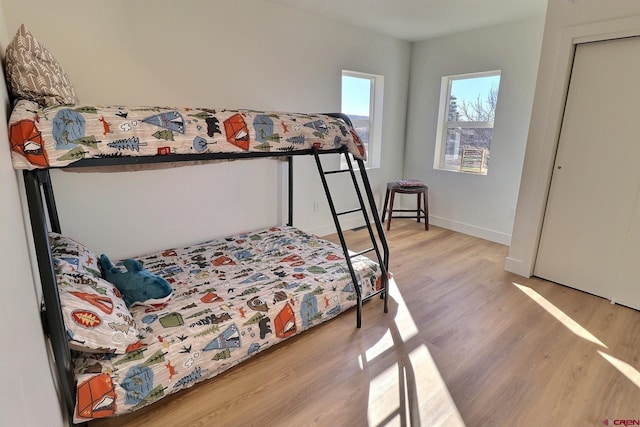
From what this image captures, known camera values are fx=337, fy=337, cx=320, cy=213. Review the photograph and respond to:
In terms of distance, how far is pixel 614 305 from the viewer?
8.63 ft

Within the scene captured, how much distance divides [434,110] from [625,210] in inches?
94.0

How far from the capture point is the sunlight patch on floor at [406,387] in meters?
1.63

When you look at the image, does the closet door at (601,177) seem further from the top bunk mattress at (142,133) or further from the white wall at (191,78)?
the white wall at (191,78)

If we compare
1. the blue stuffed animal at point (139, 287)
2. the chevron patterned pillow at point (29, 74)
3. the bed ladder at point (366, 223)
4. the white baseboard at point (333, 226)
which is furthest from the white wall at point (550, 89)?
the chevron patterned pillow at point (29, 74)

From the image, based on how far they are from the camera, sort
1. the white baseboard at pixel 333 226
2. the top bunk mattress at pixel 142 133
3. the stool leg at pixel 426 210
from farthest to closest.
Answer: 1. the stool leg at pixel 426 210
2. the white baseboard at pixel 333 226
3. the top bunk mattress at pixel 142 133

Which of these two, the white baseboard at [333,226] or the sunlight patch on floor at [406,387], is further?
the white baseboard at [333,226]

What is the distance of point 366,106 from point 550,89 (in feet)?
6.91

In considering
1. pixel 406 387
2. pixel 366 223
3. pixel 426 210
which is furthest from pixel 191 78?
pixel 426 210

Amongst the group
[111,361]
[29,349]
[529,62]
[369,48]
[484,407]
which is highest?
[369,48]

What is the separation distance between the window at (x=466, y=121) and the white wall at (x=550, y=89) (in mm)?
1052

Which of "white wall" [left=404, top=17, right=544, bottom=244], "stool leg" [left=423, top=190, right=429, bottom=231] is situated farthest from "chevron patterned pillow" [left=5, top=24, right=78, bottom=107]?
"white wall" [left=404, top=17, right=544, bottom=244]

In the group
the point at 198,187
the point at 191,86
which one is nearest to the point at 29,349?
the point at 198,187

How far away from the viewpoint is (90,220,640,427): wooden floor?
1643 mm

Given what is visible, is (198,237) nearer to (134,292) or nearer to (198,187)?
(198,187)
